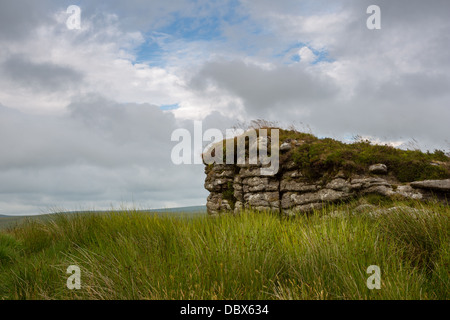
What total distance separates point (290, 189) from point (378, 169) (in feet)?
9.72

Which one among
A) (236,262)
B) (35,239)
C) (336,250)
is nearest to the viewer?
(236,262)

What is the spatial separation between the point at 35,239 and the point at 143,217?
3.64m

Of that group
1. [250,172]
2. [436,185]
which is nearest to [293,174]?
[250,172]

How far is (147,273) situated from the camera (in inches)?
→ 177

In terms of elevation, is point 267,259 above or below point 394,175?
below

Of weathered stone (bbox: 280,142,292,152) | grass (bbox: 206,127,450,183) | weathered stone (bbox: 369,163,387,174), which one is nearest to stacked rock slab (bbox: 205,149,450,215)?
weathered stone (bbox: 369,163,387,174)

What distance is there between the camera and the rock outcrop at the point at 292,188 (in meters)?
9.82

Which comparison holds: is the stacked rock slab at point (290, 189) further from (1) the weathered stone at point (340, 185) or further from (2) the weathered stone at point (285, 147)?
(2) the weathered stone at point (285, 147)

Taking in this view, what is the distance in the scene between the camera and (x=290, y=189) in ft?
37.6

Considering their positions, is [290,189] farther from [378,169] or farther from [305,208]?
[378,169]

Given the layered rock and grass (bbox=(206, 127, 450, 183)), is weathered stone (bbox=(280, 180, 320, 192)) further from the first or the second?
grass (bbox=(206, 127, 450, 183))

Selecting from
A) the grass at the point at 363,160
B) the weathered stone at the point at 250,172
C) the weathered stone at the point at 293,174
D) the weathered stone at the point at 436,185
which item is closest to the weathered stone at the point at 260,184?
the weathered stone at the point at 250,172
